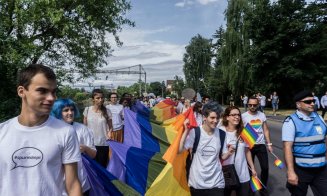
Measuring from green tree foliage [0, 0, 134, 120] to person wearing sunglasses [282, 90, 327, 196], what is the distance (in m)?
8.27

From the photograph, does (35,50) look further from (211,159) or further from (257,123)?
(211,159)

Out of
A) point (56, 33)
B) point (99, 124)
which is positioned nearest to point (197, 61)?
point (56, 33)

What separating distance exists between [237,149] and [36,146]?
360cm

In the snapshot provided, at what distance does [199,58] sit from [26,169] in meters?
80.8

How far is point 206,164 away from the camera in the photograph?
185 inches

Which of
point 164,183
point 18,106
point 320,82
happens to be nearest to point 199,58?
point 320,82

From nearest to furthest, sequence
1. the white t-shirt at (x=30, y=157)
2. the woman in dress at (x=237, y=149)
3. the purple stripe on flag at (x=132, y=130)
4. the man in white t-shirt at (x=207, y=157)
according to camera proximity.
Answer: the white t-shirt at (x=30, y=157) → the man in white t-shirt at (x=207, y=157) → the woman in dress at (x=237, y=149) → the purple stripe on flag at (x=132, y=130)

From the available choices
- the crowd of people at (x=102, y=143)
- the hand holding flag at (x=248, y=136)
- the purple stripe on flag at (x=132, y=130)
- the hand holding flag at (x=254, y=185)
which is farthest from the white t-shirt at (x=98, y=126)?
the hand holding flag at (x=254, y=185)

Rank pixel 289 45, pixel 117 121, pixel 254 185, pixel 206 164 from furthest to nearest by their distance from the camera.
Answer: pixel 289 45 → pixel 117 121 → pixel 254 185 → pixel 206 164

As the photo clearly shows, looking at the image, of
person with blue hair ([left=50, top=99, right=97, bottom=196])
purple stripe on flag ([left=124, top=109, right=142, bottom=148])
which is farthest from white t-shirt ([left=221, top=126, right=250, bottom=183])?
purple stripe on flag ([left=124, top=109, right=142, bottom=148])

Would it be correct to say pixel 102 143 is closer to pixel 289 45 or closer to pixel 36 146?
pixel 36 146

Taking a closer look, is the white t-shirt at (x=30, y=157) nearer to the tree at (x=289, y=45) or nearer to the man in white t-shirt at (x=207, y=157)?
the man in white t-shirt at (x=207, y=157)

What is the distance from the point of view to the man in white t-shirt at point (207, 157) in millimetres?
4691

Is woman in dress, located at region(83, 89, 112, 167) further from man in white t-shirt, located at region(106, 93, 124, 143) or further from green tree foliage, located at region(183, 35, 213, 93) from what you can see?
green tree foliage, located at region(183, 35, 213, 93)
